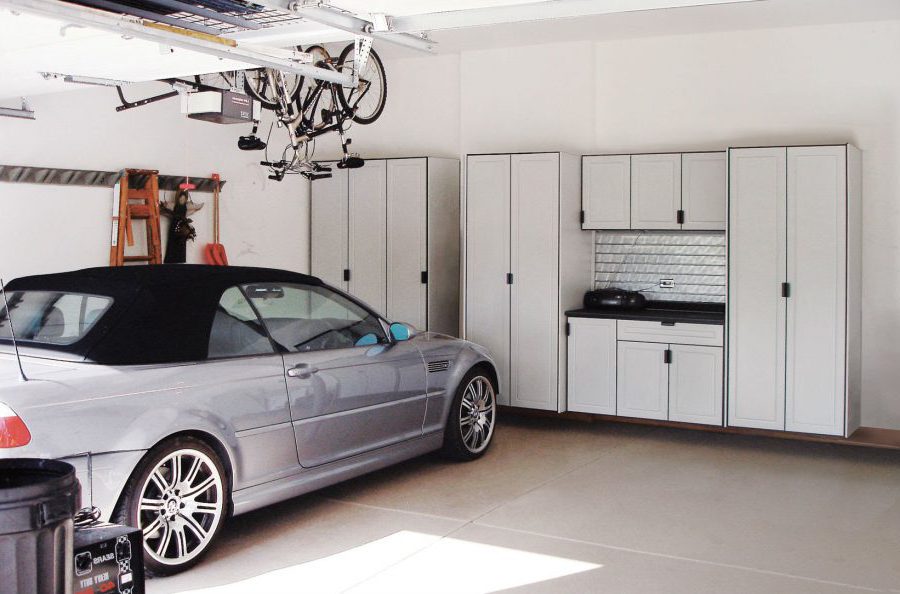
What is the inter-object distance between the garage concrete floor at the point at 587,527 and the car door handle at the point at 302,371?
31.7 inches

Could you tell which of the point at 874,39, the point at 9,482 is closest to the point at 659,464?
the point at 874,39

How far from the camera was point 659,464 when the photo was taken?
20.2ft

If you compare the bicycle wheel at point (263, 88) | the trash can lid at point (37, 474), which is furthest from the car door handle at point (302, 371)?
the bicycle wheel at point (263, 88)

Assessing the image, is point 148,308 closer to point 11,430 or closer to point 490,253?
point 11,430

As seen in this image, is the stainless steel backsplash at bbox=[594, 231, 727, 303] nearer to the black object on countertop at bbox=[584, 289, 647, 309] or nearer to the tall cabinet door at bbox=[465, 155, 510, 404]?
the black object on countertop at bbox=[584, 289, 647, 309]

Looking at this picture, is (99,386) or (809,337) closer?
(99,386)

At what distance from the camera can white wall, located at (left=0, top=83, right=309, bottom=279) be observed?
→ 6.13m

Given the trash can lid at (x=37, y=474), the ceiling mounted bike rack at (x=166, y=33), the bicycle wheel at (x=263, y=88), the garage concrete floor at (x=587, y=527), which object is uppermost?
the bicycle wheel at (x=263, y=88)

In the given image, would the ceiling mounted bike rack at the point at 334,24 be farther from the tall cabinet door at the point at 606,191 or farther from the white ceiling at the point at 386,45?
the tall cabinet door at the point at 606,191

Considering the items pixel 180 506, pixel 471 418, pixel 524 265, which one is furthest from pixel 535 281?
pixel 180 506

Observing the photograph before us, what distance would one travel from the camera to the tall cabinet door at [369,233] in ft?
26.3

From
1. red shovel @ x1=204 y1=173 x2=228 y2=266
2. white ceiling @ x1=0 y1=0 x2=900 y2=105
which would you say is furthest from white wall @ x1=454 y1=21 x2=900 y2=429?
red shovel @ x1=204 y1=173 x2=228 y2=266

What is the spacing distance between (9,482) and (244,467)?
2.26 m

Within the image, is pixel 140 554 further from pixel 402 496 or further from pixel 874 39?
pixel 874 39
